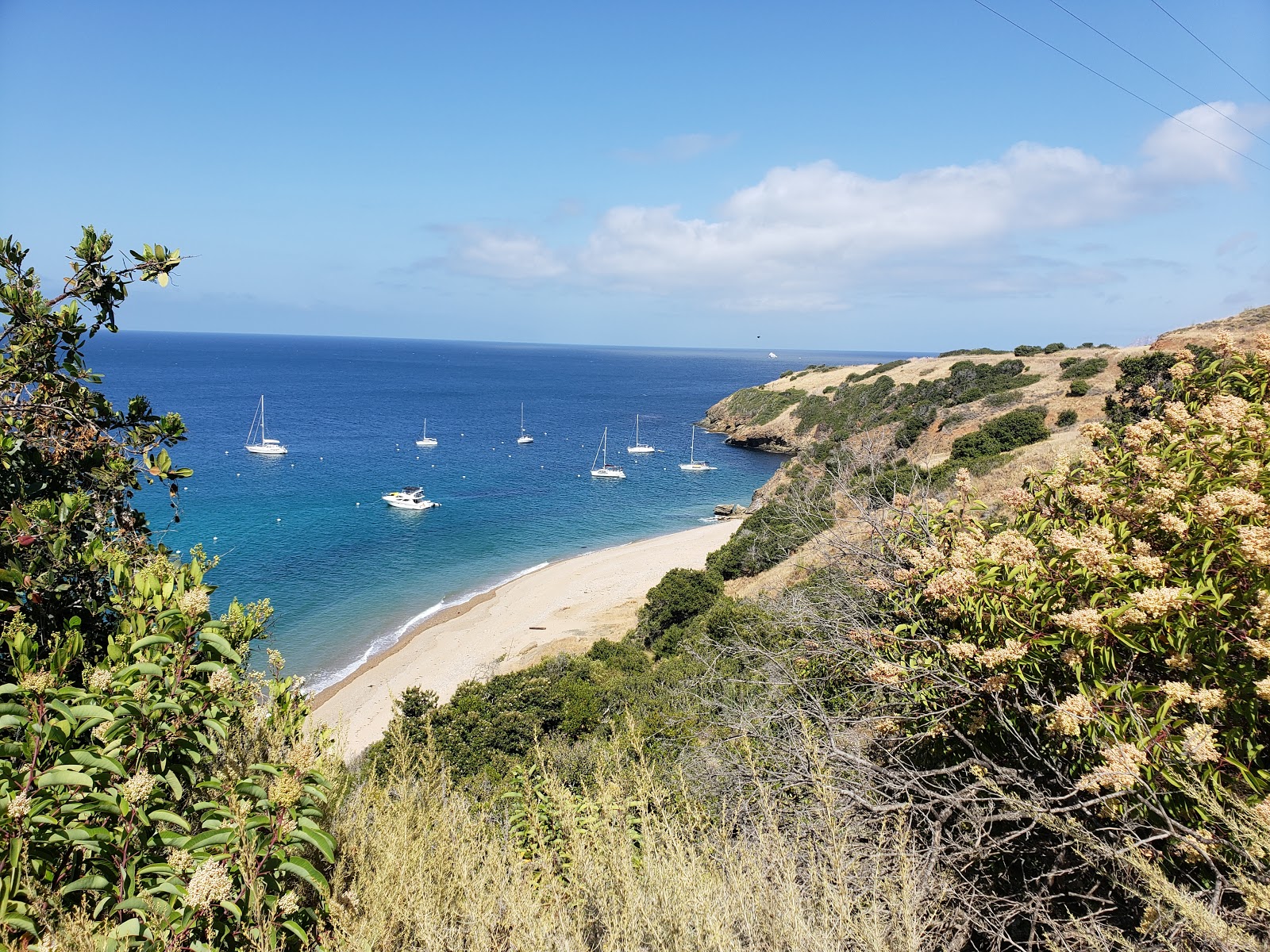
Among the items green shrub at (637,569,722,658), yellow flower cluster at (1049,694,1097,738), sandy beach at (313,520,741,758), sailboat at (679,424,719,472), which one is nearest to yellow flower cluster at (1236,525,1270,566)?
yellow flower cluster at (1049,694,1097,738)

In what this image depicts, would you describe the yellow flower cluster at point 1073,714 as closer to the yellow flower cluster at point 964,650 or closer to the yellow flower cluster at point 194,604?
the yellow flower cluster at point 964,650

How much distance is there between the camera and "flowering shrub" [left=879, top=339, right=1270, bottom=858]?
8.74 ft

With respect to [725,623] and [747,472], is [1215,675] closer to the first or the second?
[725,623]

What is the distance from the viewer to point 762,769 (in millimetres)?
4410

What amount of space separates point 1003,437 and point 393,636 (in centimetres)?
2352

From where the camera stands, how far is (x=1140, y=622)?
111 inches

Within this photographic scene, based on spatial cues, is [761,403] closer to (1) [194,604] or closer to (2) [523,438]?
(2) [523,438]

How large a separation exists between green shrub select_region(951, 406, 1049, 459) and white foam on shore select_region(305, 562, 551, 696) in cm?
1972

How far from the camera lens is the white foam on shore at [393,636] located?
810 inches

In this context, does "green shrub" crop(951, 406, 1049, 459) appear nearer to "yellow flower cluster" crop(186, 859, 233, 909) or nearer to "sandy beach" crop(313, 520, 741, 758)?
"sandy beach" crop(313, 520, 741, 758)

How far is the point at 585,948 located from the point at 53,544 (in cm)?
304

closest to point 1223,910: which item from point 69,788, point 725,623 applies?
point 69,788

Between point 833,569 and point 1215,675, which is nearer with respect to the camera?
point 1215,675

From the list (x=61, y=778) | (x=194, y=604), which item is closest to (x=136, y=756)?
(x=61, y=778)
